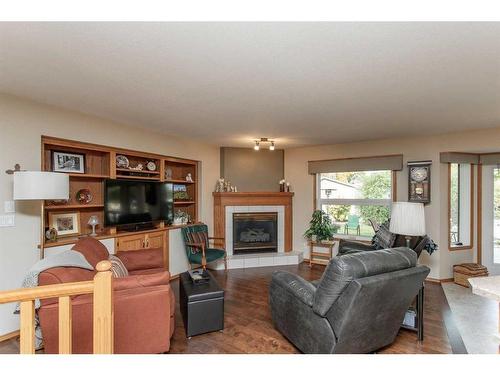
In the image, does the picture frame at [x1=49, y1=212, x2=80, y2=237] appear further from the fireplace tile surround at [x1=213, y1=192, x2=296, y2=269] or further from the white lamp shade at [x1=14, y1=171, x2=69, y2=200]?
the fireplace tile surround at [x1=213, y1=192, x2=296, y2=269]

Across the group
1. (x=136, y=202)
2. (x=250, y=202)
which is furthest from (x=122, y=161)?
(x=250, y=202)

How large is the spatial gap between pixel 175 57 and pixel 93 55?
54 cm

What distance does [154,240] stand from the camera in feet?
13.9

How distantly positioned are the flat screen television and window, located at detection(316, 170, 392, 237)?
3.00 meters

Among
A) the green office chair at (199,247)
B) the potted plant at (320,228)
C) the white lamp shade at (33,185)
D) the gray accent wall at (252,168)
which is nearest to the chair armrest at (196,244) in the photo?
the green office chair at (199,247)

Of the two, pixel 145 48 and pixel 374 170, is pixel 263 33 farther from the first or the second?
pixel 374 170

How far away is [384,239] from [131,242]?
3534mm

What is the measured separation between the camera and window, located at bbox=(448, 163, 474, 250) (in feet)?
15.1

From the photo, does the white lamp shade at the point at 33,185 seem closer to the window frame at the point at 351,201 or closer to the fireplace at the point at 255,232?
the fireplace at the point at 255,232

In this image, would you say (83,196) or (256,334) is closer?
(256,334)

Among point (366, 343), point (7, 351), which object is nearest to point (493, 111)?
point (366, 343)

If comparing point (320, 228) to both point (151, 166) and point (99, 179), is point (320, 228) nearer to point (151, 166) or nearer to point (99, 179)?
point (151, 166)

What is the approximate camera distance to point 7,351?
2424 mm

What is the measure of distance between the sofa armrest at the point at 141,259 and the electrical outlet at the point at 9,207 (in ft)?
3.74
